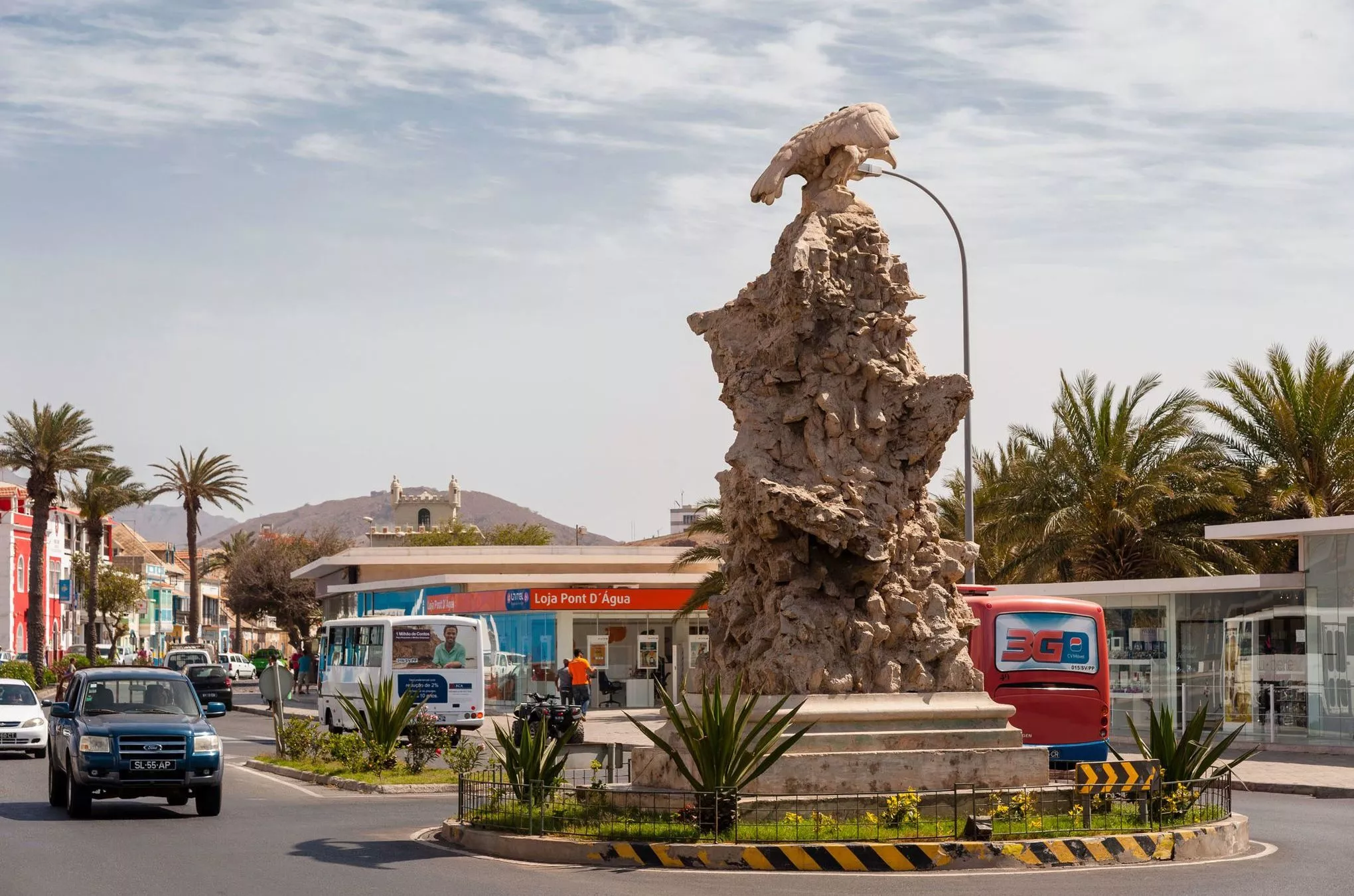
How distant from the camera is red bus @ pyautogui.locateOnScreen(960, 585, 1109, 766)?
797 inches

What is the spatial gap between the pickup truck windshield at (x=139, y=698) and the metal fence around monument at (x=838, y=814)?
515 cm

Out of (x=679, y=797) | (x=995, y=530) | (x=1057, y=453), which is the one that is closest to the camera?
(x=679, y=797)

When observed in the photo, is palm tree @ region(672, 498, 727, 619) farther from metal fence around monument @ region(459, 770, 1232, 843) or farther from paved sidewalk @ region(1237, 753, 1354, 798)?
metal fence around monument @ region(459, 770, 1232, 843)

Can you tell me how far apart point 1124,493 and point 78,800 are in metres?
24.1

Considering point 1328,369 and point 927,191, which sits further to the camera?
point 1328,369

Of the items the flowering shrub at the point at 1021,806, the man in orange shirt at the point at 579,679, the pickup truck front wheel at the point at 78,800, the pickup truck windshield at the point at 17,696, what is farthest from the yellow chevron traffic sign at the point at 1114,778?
the pickup truck windshield at the point at 17,696

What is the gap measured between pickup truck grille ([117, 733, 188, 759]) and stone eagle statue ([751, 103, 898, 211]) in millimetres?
8444

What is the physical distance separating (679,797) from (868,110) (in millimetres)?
6932

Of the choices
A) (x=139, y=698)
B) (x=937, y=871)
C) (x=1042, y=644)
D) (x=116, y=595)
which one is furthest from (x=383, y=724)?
(x=116, y=595)

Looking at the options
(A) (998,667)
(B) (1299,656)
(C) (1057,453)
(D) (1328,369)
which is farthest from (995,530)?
(A) (998,667)

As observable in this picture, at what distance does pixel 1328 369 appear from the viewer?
33.3 m

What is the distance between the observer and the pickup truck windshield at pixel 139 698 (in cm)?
1820

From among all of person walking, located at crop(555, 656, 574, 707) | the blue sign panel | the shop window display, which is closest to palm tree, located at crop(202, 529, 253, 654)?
person walking, located at crop(555, 656, 574, 707)

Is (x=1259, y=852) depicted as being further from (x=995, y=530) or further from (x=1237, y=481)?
(x=995, y=530)
